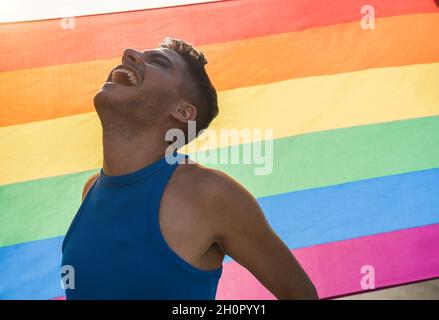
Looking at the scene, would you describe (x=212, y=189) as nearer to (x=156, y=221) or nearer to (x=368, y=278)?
(x=156, y=221)

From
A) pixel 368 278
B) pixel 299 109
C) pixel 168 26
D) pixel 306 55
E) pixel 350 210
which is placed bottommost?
pixel 368 278

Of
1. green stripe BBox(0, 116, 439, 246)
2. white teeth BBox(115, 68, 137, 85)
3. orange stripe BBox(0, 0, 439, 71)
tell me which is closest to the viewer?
white teeth BBox(115, 68, 137, 85)

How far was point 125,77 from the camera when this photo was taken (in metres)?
1.59

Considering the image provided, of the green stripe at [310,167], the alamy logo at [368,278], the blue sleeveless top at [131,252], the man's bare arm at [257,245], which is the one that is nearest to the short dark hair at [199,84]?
the blue sleeveless top at [131,252]

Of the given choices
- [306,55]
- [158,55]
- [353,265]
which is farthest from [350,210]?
[158,55]

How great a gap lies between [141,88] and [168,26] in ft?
3.43

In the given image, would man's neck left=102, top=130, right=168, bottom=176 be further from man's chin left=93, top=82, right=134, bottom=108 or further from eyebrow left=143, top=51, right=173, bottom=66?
eyebrow left=143, top=51, right=173, bottom=66

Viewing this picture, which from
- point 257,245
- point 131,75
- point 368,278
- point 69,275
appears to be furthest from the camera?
point 368,278

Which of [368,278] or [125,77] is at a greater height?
[125,77]

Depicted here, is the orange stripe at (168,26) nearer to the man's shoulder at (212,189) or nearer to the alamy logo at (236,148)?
the alamy logo at (236,148)

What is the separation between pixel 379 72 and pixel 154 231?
1.50m

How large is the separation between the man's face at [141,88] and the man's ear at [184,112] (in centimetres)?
2

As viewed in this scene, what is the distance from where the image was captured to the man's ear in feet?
5.15

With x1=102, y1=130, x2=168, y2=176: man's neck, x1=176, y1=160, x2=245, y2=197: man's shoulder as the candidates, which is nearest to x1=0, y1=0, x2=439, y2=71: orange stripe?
x1=102, y1=130, x2=168, y2=176: man's neck
